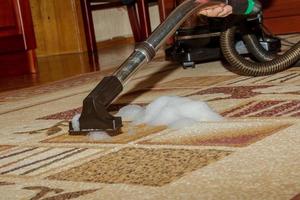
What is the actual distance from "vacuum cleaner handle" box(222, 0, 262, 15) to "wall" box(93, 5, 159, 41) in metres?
3.77

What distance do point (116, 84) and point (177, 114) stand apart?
0.14 metres

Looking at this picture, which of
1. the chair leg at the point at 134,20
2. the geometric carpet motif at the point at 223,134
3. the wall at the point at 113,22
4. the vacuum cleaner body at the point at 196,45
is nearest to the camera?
the geometric carpet motif at the point at 223,134

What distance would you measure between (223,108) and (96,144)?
0.33 m

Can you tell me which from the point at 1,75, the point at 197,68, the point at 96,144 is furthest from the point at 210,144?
the point at 1,75

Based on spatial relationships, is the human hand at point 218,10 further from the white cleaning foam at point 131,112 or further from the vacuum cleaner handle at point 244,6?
the white cleaning foam at point 131,112

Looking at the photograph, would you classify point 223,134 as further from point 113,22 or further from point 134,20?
point 113,22

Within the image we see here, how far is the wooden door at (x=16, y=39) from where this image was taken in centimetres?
311

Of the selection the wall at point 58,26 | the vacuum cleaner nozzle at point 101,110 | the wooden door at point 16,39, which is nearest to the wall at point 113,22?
the wall at point 58,26

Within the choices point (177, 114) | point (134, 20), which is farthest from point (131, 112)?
point (134, 20)

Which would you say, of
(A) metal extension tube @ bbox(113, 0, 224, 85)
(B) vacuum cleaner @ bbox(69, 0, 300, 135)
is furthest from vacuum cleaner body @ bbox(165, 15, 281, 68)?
(A) metal extension tube @ bbox(113, 0, 224, 85)

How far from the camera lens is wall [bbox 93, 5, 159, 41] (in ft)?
17.2

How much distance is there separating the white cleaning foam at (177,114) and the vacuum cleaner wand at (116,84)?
0.10 meters

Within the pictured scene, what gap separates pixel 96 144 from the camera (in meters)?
1.08

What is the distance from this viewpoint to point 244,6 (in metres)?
1.44
